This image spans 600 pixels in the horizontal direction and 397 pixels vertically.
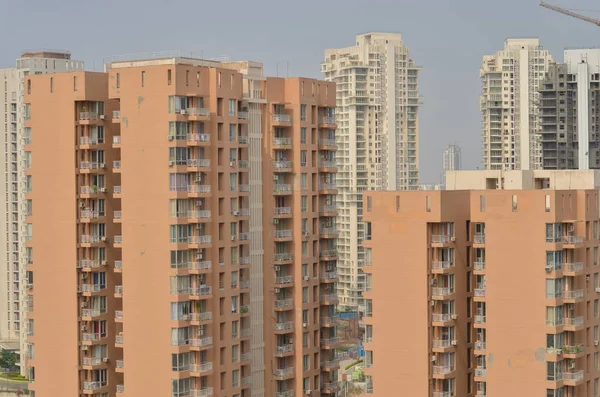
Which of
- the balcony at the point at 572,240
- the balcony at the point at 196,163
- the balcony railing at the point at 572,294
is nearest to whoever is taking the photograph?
the balcony railing at the point at 572,294

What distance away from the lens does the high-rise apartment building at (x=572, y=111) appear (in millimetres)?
74688

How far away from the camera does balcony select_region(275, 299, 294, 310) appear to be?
38.0 metres

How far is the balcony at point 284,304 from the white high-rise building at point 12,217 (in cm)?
3036

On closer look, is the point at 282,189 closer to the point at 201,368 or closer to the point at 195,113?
the point at 195,113

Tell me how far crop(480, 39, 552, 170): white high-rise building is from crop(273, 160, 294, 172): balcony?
5469 cm

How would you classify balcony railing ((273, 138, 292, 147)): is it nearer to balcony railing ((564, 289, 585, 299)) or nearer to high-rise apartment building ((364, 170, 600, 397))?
high-rise apartment building ((364, 170, 600, 397))

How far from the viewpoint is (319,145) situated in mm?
39750

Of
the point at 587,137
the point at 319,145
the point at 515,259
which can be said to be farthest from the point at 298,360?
the point at 587,137

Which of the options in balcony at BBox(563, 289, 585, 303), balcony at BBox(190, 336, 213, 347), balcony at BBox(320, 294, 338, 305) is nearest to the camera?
balcony at BBox(563, 289, 585, 303)

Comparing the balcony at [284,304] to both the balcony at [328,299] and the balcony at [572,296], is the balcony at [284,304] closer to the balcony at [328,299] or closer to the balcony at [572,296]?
the balcony at [328,299]

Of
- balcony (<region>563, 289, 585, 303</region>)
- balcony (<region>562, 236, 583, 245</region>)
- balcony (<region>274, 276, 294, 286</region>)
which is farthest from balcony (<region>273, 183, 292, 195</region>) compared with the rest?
balcony (<region>563, 289, 585, 303</region>)

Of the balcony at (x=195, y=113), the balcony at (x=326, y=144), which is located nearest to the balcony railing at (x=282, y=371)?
the balcony at (x=326, y=144)

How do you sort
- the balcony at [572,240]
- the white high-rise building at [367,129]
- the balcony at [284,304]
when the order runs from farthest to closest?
the white high-rise building at [367,129] → the balcony at [284,304] → the balcony at [572,240]

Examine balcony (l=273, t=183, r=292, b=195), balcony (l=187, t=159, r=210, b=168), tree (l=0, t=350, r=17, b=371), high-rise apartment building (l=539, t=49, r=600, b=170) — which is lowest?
tree (l=0, t=350, r=17, b=371)
